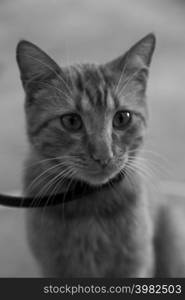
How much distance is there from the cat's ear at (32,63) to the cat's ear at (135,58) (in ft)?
0.46

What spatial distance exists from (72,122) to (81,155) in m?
0.09

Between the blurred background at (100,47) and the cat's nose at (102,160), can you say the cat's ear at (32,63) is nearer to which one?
the cat's nose at (102,160)

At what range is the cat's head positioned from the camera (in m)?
1.06

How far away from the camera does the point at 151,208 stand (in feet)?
4.50

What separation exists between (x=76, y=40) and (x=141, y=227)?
3.95 ft

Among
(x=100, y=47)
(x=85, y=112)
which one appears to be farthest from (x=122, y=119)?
(x=100, y=47)

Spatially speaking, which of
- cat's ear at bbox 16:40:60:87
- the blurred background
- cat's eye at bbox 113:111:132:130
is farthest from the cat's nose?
the blurred background

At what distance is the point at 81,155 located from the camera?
105 centimetres

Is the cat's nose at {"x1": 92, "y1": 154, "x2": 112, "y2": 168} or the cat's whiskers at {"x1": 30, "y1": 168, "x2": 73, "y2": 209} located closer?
the cat's nose at {"x1": 92, "y1": 154, "x2": 112, "y2": 168}

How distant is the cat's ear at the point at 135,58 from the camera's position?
1.16m

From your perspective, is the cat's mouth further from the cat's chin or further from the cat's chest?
the cat's chest

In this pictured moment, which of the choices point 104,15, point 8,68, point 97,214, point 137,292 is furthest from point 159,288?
point 104,15

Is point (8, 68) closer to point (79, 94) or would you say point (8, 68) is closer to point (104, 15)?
point (104, 15)

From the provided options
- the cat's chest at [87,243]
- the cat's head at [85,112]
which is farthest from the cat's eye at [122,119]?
the cat's chest at [87,243]
